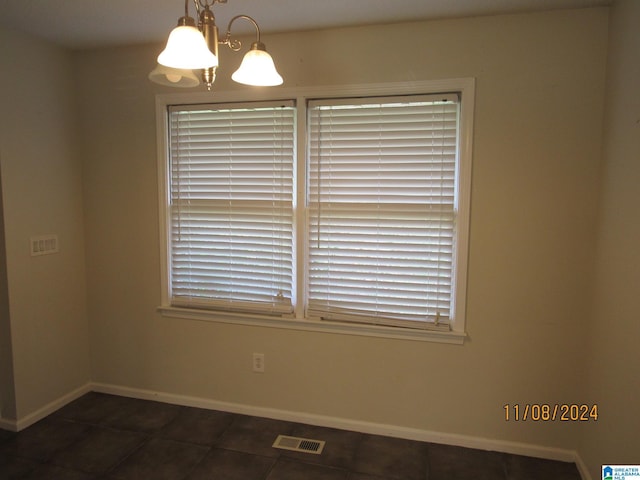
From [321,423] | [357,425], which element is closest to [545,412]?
[357,425]

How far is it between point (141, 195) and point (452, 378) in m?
2.36

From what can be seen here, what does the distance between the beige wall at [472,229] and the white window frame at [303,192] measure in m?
0.05

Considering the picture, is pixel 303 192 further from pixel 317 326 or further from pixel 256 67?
pixel 256 67

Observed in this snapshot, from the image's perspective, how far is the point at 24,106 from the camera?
8.04 feet

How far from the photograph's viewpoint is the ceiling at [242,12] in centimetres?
202

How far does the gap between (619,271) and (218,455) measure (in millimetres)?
2293

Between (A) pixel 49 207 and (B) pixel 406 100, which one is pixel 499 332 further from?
(A) pixel 49 207

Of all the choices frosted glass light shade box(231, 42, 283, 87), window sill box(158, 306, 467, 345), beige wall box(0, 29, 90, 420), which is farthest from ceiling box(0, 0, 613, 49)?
window sill box(158, 306, 467, 345)

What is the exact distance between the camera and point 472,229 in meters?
2.24

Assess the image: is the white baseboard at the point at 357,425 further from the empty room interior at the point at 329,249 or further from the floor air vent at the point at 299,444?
the floor air vent at the point at 299,444

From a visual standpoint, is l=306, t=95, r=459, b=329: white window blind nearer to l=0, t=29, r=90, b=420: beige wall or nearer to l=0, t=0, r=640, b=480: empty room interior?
l=0, t=0, r=640, b=480: empty room interior

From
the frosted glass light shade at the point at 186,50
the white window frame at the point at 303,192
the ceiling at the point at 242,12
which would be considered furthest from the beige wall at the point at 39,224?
the frosted glass light shade at the point at 186,50

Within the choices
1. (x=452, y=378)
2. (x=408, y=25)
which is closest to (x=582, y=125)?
(x=408, y=25)

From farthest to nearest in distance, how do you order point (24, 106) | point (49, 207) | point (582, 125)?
point (49, 207) < point (24, 106) < point (582, 125)
